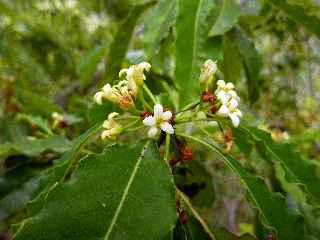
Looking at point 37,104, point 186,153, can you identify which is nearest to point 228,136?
point 186,153

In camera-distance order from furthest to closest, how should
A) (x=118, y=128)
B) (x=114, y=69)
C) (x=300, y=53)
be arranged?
(x=300, y=53)
(x=114, y=69)
(x=118, y=128)

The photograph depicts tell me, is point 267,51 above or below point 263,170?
above

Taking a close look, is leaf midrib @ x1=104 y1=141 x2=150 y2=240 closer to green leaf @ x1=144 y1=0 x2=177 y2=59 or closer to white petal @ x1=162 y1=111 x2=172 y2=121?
white petal @ x1=162 y1=111 x2=172 y2=121

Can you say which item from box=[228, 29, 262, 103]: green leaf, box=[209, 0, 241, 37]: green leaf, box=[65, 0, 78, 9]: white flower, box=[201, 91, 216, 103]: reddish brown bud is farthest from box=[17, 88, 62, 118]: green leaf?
box=[65, 0, 78, 9]: white flower

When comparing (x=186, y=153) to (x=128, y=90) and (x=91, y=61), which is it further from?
(x=91, y=61)

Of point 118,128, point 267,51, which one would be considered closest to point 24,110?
point 118,128

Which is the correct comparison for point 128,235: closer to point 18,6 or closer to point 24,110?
point 24,110

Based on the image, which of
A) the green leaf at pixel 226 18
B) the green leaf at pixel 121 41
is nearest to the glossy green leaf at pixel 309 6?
the green leaf at pixel 226 18

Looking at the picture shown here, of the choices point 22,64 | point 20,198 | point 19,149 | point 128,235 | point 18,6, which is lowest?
point 128,235
